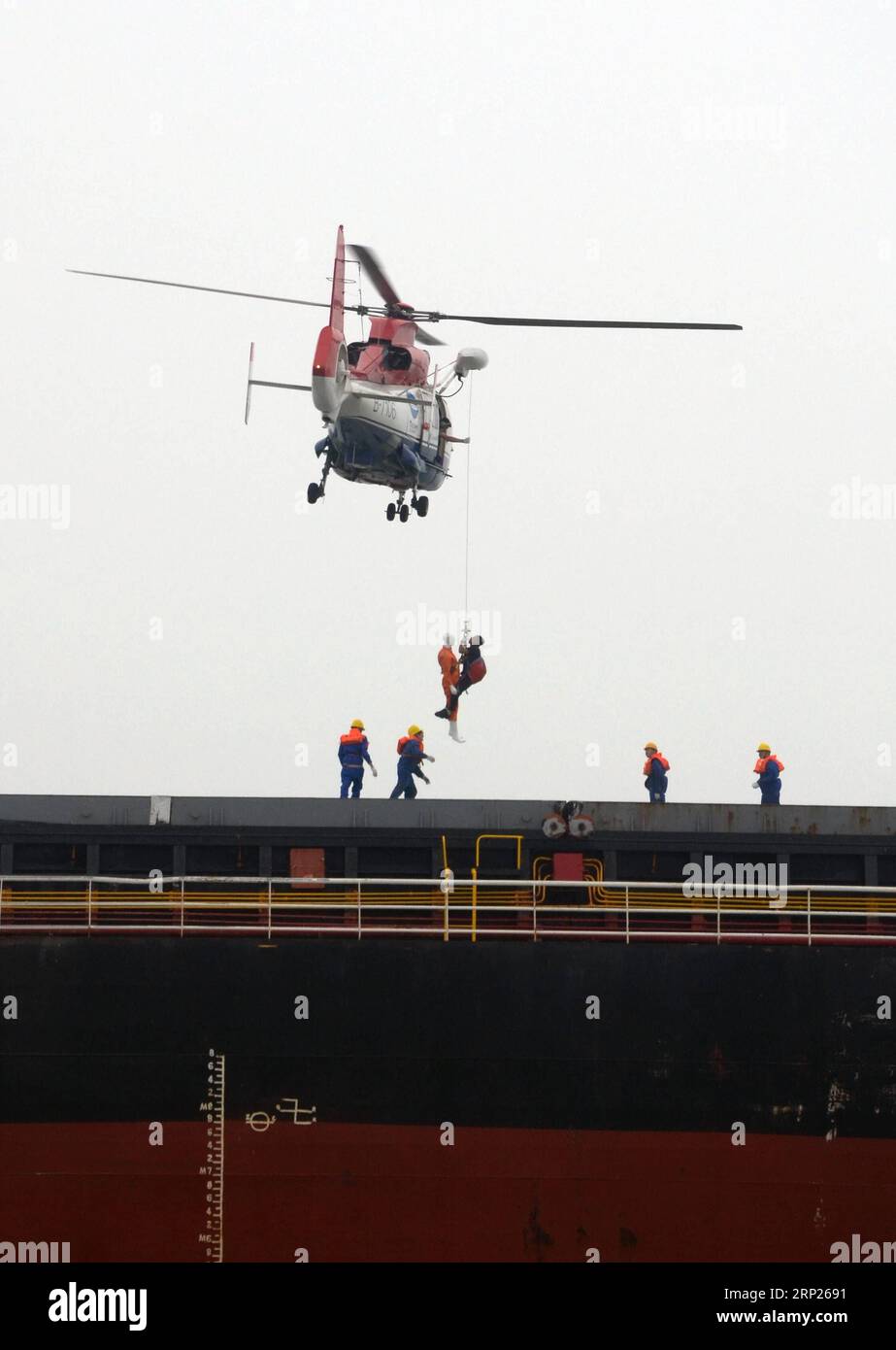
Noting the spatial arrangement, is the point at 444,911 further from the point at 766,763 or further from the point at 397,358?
the point at 397,358

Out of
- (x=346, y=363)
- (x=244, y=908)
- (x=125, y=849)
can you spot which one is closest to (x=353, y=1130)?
(x=244, y=908)

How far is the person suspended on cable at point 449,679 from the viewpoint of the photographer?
32.1 meters

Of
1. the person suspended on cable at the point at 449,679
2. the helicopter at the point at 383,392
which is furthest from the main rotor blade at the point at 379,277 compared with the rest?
the person suspended on cable at the point at 449,679

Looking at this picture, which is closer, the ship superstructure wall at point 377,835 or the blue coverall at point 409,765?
the ship superstructure wall at point 377,835

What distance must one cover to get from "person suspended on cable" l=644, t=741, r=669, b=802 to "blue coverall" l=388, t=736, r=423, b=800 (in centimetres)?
354

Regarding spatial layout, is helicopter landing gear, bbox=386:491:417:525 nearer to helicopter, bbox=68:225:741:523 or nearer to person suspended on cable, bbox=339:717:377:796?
helicopter, bbox=68:225:741:523

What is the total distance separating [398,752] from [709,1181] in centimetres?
865

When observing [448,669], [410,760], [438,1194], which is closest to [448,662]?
[448,669]

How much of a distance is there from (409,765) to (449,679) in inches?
183

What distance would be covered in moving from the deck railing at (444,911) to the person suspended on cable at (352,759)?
3.51m

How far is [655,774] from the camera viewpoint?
28.0 m

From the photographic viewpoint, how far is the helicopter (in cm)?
4406

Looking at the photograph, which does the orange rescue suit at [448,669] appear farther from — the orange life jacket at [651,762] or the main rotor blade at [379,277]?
the main rotor blade at [379,277]

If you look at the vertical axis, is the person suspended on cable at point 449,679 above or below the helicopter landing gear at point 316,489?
below
